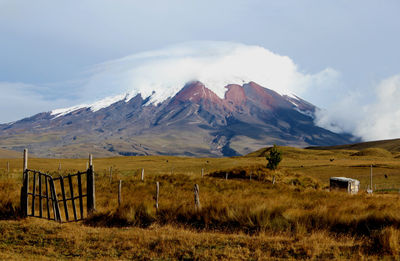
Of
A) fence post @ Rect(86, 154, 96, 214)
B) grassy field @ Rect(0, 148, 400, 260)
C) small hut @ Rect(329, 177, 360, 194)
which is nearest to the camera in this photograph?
grassy field @ Rect(0, 148, 400, 260)

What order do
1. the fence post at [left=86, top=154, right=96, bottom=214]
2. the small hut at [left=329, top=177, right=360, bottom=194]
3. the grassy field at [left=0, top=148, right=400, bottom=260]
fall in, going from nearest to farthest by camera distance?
1. the grassy field at [left=0, top=148, right=400, bottom=260]
2. the fence post at [left=86, top=154, right=96, bottom=214]
3. the small hut at [left=329, top=177, right=360, bottom=194]

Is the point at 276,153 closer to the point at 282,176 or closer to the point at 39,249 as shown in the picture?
the point at 282,176

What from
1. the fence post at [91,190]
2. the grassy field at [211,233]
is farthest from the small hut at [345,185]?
the fence post at [91,190]

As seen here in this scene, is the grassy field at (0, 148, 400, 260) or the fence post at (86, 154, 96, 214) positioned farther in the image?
the fence post at (86, 154, 96, 214)

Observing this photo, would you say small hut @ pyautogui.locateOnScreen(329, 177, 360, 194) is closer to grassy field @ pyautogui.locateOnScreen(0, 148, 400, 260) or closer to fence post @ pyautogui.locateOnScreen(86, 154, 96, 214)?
grassy field @ pyautogui.locateOnScreen(0, 148, 400, 260)

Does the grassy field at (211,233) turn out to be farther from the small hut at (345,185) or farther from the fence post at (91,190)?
the small hut at (345,185)

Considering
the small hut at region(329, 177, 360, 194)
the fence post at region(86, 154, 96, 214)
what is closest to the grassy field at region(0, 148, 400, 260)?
the fence post at region(86, 154, 96, 214)

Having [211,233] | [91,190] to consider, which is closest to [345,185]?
[91,190]

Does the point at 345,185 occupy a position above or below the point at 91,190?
below

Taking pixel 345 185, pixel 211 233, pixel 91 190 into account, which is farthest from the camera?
pixel 345 185

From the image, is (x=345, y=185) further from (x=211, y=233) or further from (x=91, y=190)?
(x=211, y=233)

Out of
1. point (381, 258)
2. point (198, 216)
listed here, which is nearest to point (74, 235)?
point (198, 216)

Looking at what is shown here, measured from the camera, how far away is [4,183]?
71.9 ft

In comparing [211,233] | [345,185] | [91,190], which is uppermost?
[91,190]
